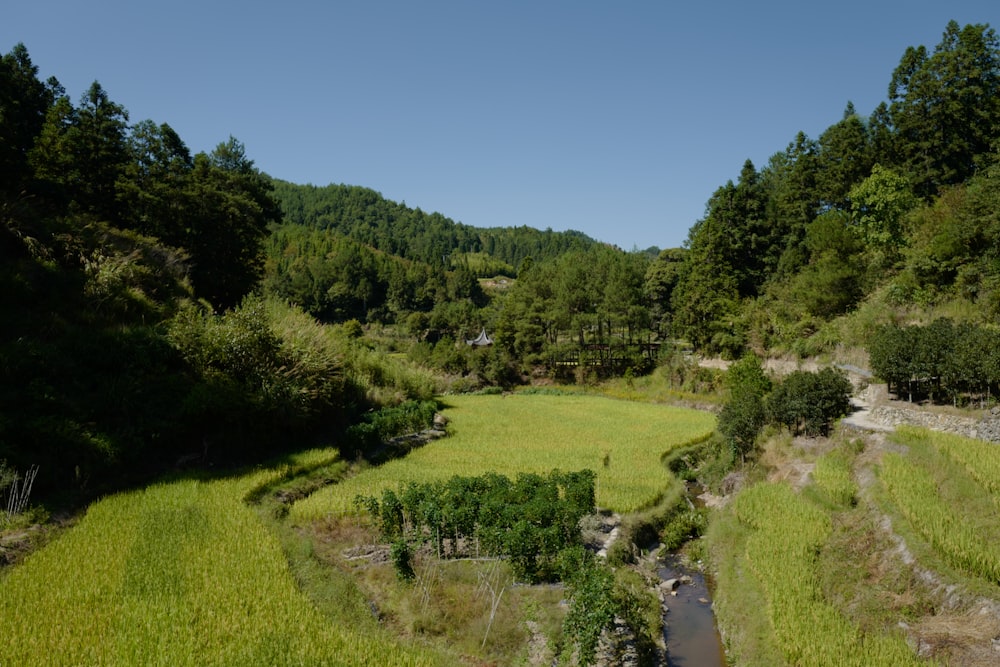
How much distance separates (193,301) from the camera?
20.3 metres

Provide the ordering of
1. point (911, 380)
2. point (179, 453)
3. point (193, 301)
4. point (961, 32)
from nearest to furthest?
1. point (179, 453)
2. point (911, 380)
3. point (193, 301)
4. point (961, 32)

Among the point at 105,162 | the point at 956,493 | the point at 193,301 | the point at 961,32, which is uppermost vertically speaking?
the point at 961,32

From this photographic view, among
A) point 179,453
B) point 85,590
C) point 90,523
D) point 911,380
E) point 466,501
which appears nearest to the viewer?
point 85,590

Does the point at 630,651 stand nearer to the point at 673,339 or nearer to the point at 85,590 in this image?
the point at 85,590

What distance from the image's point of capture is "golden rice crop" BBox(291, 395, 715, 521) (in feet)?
44.2

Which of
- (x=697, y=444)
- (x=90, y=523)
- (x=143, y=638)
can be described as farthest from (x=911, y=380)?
(x=90, y=523)

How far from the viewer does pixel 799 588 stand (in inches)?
324

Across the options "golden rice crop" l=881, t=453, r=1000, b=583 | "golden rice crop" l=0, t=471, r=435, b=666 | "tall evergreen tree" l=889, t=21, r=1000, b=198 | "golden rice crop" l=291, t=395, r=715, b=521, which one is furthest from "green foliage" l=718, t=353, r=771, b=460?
"tall evergreen tree" l=889, t=21, r=1000, b=198

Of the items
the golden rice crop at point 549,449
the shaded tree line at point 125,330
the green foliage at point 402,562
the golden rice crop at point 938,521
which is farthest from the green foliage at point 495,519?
the shaded tree line at point 125,330

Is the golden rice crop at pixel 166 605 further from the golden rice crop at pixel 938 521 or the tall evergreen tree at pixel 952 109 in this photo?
the tall evergreen tree at pixel 952 109

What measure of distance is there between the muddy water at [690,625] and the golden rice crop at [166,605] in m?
4.59

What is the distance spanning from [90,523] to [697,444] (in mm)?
19116

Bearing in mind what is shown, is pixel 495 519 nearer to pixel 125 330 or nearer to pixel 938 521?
pixel 938 521

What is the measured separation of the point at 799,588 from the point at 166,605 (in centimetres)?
926
